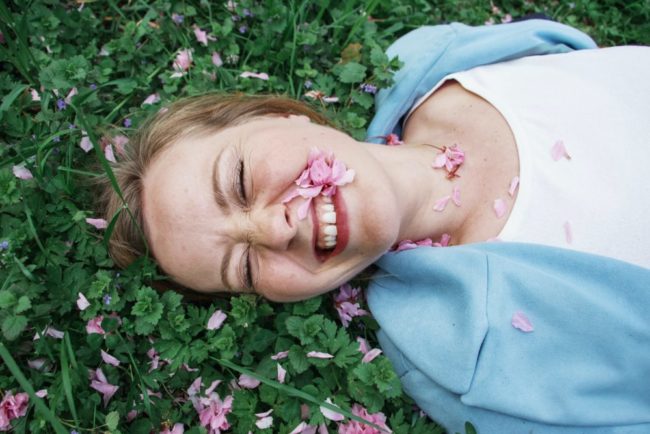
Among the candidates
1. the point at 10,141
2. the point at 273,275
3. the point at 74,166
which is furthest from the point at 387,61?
the point at 10,141

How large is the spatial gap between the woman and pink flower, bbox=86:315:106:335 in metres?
0.31

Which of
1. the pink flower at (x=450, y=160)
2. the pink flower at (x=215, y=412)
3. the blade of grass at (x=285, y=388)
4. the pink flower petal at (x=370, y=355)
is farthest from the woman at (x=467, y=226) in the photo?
the pink flower at (x=215, y=412)

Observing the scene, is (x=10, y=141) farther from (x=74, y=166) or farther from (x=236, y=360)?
(x=236, y=360)

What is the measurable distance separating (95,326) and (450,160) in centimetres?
190

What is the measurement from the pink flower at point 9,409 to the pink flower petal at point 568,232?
8.40ft

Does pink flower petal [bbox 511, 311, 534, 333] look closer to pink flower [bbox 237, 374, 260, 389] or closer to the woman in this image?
the woman

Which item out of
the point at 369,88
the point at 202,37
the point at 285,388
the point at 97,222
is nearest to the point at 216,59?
the point at 202,37

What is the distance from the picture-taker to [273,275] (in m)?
2.21

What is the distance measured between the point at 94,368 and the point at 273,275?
1068mm

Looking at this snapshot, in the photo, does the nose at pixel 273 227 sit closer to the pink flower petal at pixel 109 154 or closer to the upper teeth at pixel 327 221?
the upper teeth at pixel 327 221

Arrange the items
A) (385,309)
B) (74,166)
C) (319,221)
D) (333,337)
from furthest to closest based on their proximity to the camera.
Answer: (74,166) < (385,309) < (333,337) < (319,221)

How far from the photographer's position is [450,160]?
2676mm

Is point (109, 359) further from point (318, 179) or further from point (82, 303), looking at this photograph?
point (318, 179)

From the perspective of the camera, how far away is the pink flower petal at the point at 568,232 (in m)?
2.43
